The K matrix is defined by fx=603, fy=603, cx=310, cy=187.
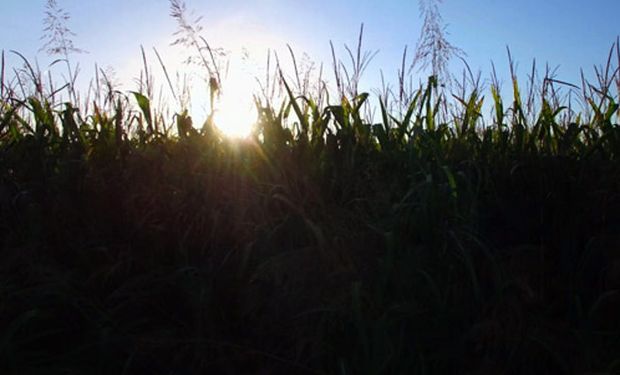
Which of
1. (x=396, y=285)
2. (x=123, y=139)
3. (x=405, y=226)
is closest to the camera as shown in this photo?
(x=396, y=285)

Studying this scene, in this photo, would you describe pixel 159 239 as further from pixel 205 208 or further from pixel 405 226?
pixel 405 226

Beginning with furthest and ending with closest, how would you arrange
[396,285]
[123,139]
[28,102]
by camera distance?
[28,102]
[123,139]
[396,285]

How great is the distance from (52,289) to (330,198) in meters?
1.03

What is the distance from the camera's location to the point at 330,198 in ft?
7.63

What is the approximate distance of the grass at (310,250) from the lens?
72.0 inches

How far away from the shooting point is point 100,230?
7.32 ft

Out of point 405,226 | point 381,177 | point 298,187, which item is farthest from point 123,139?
A: point 405,226

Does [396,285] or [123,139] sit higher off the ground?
[123,139]

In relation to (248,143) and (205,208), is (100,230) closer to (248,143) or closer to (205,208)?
(205,208)

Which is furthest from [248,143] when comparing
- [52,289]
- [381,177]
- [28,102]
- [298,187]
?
[28,102]

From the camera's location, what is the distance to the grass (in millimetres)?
1829

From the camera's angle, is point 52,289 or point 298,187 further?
point 298,187

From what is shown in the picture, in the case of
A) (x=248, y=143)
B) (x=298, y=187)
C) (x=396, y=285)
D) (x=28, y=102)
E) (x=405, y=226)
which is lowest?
(x=396, y=285)

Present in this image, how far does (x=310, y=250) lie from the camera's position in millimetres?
2023
